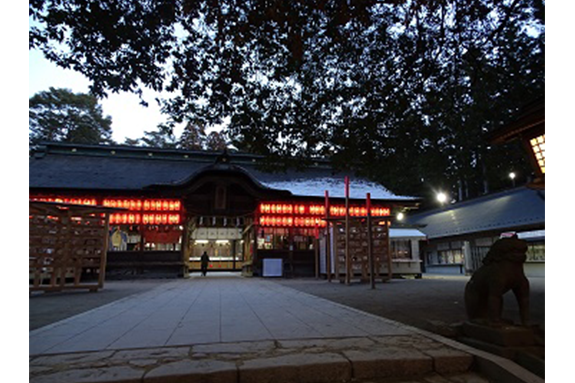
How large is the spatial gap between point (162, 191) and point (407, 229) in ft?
45.3

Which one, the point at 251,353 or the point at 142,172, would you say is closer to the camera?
the point at 251,353

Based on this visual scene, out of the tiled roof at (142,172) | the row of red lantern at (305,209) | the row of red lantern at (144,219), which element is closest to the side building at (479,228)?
the tiled roof at (142,172)

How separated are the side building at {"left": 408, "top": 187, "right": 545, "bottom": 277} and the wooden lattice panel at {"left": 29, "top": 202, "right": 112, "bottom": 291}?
16.0 metres

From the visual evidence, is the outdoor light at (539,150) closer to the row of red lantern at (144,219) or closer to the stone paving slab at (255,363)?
the stone paving slab at (255,363)

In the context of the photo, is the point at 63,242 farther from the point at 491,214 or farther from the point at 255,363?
the point at 491,214

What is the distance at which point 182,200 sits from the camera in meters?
17.8

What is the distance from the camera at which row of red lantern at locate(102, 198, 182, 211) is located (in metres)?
17.3

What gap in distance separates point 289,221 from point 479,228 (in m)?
10.7

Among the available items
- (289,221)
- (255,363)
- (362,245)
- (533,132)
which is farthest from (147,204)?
(533,132)

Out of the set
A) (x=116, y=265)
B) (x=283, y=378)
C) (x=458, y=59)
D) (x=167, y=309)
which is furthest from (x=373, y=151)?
(x=116, y=265)

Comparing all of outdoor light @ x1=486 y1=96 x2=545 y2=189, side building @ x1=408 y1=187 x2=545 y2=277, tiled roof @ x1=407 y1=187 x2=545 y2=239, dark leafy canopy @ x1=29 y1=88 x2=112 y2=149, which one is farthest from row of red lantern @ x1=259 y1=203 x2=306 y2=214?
dark leafy canopy @ x1=29 y1=88 x2=112 y2=149

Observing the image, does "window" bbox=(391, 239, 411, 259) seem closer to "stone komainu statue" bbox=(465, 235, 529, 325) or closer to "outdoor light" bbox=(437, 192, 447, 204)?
"stone komainu statue" bbox=(465, 235, 529, 325)

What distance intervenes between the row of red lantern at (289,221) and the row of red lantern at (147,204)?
477 cm

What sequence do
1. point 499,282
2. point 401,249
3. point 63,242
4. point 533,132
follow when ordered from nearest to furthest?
point 499,282 < point 533,132 < point 63,242 < point 401,249
